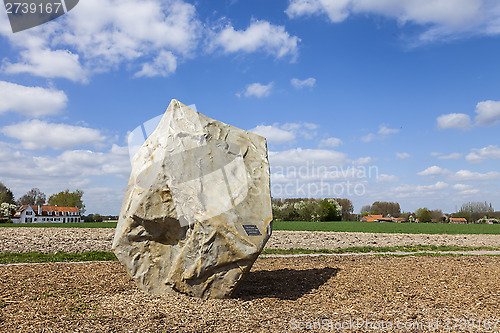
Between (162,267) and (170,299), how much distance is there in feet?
2.26

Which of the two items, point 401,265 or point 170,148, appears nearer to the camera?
point 170,148

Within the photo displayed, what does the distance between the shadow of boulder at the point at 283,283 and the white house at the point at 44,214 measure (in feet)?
239

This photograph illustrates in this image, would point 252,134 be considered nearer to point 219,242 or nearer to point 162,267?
point 219,242

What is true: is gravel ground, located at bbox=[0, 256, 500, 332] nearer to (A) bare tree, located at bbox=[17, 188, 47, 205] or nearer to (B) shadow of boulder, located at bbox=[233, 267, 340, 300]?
(B) shadow of boulder, located at bbox=[233, 267, 340, 300]

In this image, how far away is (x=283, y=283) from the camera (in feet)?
33.1

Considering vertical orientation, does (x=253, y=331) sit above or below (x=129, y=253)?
below

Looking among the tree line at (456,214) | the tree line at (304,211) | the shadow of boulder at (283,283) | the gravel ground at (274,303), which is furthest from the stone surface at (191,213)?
the tree line at (456,214)

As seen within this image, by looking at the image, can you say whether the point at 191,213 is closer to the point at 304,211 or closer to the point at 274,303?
the point at 274,303

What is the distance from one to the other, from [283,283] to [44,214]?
78.3 meters

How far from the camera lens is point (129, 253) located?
805cm

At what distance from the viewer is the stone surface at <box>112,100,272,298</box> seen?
297 inches

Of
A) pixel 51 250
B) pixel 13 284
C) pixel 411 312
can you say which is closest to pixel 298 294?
pixel 411 312

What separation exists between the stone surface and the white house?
242 feet

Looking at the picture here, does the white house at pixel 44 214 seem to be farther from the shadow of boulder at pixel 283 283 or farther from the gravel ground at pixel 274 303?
the shadow of boulder at pixel 283 283
